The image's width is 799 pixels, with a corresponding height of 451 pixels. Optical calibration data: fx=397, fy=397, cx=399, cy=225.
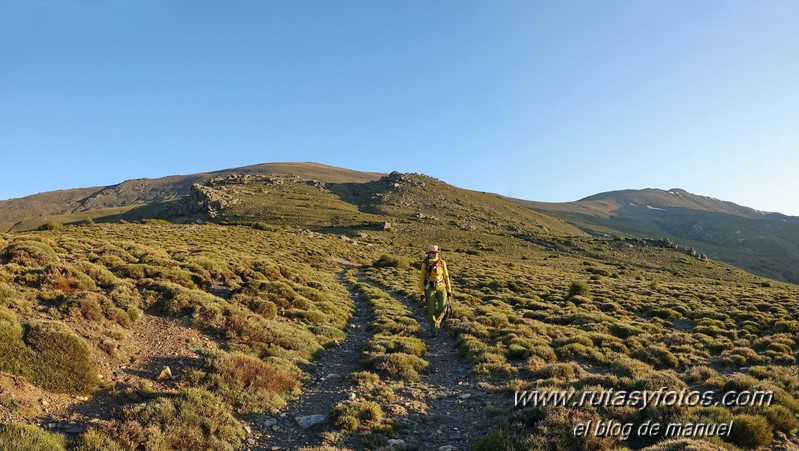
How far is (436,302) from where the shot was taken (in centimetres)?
1586

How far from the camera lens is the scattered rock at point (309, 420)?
325 inches

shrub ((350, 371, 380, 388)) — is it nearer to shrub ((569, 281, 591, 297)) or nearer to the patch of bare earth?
the patch of bare earth

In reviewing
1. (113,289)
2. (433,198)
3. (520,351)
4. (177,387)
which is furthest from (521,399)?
(433,198)

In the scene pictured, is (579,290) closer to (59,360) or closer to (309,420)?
(309,420)

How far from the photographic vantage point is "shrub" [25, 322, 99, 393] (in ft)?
25.1

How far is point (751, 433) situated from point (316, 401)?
28.7 ft

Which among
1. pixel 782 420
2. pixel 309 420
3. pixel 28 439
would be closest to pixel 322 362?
pixel 309 420

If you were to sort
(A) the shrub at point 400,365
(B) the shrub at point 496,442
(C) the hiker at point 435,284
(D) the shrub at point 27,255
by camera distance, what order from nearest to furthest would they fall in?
(B) the shrub at point 496,442
(A) the shrub at point 400,365
(D) the shrub at point 27,255
(C) the hiker at point 435,284

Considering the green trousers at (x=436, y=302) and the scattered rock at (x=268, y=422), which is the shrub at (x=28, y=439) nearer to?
the scattered rock at (x=268, y=422)

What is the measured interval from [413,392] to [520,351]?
519cm

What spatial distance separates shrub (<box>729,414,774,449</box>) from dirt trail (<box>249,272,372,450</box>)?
7671 millimetres

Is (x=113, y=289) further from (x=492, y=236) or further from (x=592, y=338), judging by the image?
(x=492, y=236)

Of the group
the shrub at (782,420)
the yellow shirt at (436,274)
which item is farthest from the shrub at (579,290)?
the shrub at (782,420)

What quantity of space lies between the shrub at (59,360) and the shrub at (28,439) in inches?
67.8
